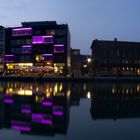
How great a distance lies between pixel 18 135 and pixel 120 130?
4971 millimetres

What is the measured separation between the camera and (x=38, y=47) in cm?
11125

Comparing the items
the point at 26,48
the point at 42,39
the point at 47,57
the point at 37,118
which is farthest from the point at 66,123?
the point at 26,48

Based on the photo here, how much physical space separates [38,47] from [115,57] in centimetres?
2518

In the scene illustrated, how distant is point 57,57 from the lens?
109 metres

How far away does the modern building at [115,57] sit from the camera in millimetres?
112125

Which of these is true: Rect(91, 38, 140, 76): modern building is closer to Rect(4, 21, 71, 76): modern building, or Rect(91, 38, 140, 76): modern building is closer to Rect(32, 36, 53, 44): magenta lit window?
Rect(4, 21, 71, 76): modern building

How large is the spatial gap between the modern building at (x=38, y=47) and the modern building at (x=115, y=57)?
32.3ft

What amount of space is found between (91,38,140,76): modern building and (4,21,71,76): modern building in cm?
983

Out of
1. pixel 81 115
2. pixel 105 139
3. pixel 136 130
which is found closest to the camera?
pixel 105 139

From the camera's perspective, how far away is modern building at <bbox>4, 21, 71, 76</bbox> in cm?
10862

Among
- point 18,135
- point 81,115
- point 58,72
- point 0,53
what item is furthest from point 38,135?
point 0,53

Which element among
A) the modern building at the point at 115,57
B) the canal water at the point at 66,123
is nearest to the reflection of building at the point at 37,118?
the canal water at the point at 66,123

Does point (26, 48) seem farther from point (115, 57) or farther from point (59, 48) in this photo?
point (115, 57)

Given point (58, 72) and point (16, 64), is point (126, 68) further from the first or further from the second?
point (16, 64)
